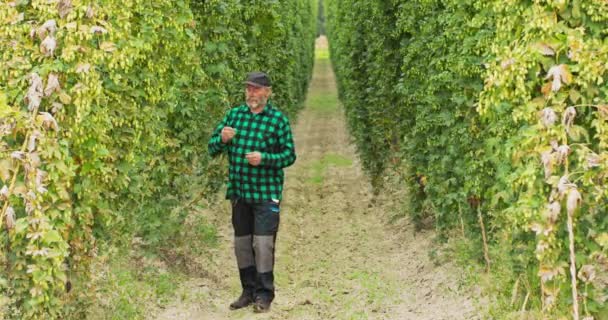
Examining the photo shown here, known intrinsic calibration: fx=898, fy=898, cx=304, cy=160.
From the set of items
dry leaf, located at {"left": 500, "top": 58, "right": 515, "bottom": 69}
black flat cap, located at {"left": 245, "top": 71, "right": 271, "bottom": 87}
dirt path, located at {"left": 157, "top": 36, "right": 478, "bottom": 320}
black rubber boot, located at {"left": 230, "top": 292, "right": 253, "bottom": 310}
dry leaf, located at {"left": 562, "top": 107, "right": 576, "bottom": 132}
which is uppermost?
dry leaf, located at {"left": 500, "top": 58, "right": 515, "bottom": 69}

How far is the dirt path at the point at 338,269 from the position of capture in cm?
740

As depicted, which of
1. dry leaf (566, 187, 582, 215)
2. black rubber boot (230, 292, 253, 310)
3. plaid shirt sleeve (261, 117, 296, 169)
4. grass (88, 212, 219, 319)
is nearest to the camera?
dry leaf (566, 187, 582, 215)

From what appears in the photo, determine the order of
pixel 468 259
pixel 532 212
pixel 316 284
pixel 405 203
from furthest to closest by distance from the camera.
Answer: pixel 405 203 → pixel 316 284 → pixel 468 259 → pixel 532 212

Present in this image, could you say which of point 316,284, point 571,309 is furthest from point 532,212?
point 316,284

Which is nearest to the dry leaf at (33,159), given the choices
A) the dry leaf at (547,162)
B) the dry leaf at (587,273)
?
the dry leaf at (547,162)

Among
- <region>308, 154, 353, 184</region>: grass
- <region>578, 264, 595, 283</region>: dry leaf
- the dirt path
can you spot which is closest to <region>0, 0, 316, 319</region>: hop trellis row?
the dirt path

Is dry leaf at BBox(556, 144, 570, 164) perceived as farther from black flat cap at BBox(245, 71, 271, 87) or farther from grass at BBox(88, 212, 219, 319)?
black flat cap at BBox(245, 71, 271, 87)

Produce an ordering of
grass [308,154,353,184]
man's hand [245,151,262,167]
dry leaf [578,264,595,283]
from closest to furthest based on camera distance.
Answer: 1. dry leaf [578,264,595,283]
2. man's hand [245,151,262,167]
3. grass [308,154,353,184]

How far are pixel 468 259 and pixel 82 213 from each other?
367cm

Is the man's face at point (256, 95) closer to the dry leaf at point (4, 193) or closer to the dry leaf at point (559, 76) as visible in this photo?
the dry leaf at point (4, 193)

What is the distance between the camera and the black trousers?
6973 mm

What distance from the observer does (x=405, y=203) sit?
11.9 metres

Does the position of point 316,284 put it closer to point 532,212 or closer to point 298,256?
point 298,256

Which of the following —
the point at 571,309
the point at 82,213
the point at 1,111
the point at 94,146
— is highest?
the point at 1,111
